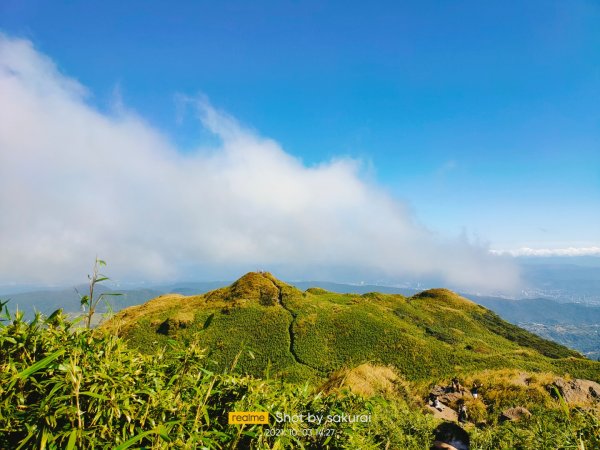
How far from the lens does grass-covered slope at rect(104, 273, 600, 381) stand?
139 feet

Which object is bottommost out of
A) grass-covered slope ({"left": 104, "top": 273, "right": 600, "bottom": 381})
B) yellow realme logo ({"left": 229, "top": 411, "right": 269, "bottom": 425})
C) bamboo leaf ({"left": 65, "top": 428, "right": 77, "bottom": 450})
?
grass-covered slope ({"left": 104, "top": 273, "right": 600, "bottom": 381})

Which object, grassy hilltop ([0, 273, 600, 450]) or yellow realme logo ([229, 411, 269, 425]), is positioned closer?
grassy hilltop ([0, 273, 600, 450])

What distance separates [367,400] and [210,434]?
2245mm

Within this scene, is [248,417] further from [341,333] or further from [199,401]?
[341,333]

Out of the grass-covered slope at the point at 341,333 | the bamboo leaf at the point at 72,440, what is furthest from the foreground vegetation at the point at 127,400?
the grass-covered slope at the point at 341,333

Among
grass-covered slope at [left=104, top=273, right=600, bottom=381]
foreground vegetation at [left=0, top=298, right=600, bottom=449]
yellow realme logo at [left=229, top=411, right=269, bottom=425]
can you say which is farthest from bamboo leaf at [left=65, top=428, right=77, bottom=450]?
grass-covered slope at [left=104, top=273, right=600, bottom=381]

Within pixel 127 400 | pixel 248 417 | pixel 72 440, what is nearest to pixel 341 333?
pixel 248 417

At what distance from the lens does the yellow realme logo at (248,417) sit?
3129mm

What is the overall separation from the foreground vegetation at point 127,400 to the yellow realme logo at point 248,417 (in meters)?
0.07

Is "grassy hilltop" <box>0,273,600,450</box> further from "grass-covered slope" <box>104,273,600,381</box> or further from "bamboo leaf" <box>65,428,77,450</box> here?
"grass-covered slope" <box>104,273,600,381</box>

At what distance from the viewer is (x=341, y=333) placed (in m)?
53.1

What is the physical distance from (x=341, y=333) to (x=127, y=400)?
5374cm

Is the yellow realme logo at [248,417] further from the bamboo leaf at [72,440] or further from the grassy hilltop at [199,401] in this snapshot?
the bamboo leaf at [72,440]

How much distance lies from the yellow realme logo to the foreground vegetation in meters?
0.07
